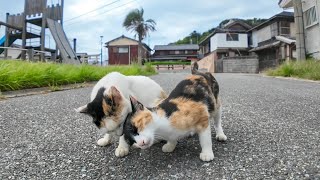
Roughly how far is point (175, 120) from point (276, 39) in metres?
25.3

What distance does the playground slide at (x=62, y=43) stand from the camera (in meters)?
12.9

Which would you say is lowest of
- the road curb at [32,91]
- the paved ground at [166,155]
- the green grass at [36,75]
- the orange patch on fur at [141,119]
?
the paved ground at [166,155]

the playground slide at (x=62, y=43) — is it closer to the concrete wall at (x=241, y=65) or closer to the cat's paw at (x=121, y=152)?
the cat's paw at (x=121, y=152)

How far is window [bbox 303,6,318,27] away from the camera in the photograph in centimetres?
1604

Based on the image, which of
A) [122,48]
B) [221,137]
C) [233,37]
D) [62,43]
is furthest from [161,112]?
[122,48]

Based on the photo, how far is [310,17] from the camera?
16688mm

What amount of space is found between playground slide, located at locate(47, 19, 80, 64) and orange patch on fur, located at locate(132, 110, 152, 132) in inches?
454

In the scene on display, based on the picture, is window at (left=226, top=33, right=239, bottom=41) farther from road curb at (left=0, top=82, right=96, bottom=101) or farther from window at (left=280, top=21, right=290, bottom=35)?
road curb at (left=0, top=82, right=96, bottom=101)

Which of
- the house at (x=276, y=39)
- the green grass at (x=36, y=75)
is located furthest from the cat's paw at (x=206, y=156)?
the house at (x=276, y=39)

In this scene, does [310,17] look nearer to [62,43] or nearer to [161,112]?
[62,43]

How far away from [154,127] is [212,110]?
693mm

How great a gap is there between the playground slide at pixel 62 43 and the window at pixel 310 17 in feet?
43.3

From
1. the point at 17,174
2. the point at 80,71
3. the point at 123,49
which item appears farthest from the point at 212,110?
the point at 123,49

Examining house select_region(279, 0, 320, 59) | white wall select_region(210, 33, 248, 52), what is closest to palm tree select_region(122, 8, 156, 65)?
white wall select_region(210, 33, 248, 52)
